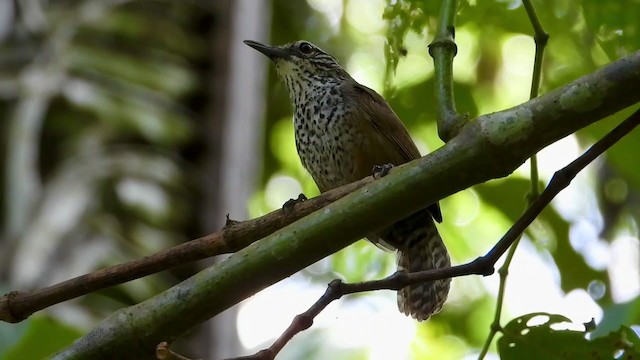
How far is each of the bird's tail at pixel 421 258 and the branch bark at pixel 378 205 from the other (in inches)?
56.9

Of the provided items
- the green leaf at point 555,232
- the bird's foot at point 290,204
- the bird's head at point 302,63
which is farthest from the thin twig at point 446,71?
the bird's head at point 302,63

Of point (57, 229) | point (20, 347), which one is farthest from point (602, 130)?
A: point (57, 229)

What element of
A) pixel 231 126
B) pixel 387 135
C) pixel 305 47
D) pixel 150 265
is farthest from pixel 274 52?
pixel 150 265

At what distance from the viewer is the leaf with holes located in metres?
1.84

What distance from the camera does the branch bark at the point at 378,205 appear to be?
1.44m

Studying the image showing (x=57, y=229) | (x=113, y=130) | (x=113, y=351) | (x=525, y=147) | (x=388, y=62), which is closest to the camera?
(x=525, y=147)

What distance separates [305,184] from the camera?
15.2 ft

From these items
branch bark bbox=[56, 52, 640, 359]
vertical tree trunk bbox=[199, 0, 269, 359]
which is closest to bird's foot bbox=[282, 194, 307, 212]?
branch bark bbox=[56, 52, 640, 359]

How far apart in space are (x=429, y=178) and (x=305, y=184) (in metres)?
3.13

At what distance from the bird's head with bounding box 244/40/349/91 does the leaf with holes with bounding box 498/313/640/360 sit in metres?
1.80

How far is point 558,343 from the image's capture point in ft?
6.11

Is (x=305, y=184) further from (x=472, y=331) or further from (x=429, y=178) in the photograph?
(x=429, y=178)

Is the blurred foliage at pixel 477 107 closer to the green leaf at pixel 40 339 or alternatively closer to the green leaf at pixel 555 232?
the green leaf at pixel 555 232

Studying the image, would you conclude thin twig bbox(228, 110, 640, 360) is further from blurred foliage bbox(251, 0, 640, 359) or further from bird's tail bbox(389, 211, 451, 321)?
→ bird's tail bbox(389, 211, 451, 321)
